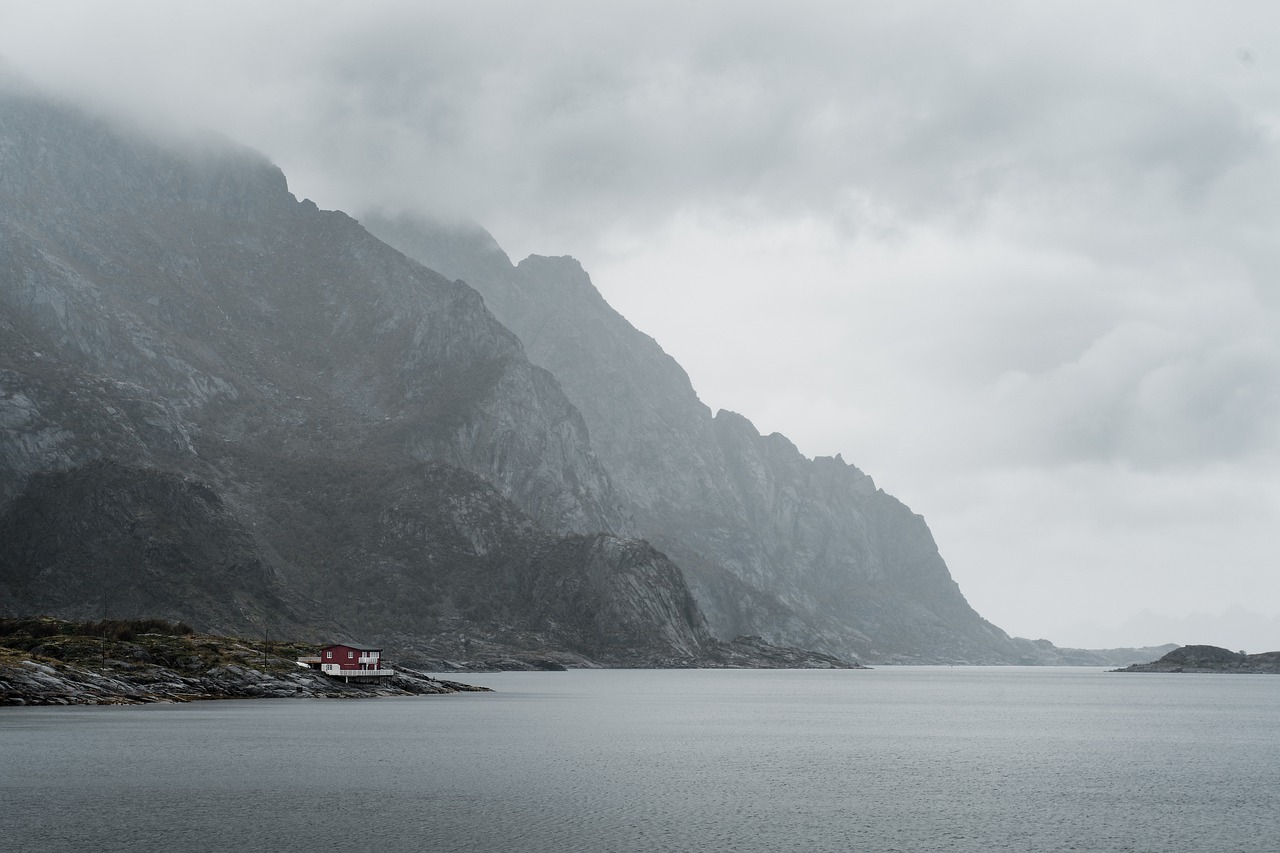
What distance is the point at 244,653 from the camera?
639 ft

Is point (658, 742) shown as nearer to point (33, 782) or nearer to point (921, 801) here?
point (921, 801)

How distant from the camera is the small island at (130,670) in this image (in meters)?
147

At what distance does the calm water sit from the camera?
58125 millimetres

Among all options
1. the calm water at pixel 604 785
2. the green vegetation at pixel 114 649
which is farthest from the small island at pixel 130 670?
the calm water at pixel 604 785

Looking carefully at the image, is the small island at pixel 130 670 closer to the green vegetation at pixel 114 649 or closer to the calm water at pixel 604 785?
the green vegetation at pixel 114 649

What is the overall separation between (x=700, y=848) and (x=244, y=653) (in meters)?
158

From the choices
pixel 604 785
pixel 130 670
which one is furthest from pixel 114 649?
pixel 604 785

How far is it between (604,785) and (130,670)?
372ft

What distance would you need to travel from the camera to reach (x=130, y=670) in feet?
542

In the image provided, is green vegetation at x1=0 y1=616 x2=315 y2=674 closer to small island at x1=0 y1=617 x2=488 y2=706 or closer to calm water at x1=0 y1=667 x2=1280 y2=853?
small island at x1=0 y1=617 x2=488 y2=706

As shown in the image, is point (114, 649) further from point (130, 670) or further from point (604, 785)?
point (604, 785)

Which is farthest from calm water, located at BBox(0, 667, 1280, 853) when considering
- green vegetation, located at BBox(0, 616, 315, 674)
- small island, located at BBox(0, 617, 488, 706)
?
green vegetation, located at BBox(0, 616, 315, 674)

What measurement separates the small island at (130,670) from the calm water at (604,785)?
36.0 feet

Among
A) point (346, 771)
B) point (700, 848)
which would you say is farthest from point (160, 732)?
point (700, 848)
